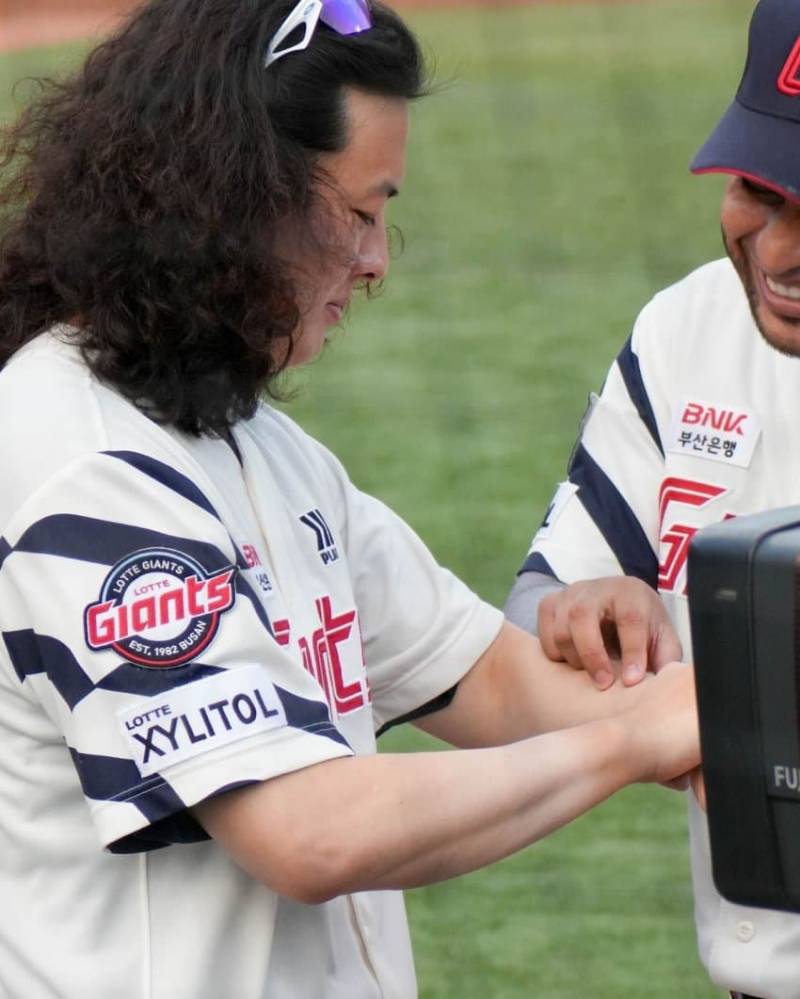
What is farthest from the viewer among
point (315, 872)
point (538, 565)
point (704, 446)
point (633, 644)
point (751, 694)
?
point (538, 565)

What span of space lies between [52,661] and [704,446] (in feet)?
3.27

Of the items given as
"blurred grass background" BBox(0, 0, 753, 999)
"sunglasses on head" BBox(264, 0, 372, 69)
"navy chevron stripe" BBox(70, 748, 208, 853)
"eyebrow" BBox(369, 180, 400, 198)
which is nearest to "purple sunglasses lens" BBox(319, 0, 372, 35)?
"sunglasses on head" BBox(264, 0, 372, 69)

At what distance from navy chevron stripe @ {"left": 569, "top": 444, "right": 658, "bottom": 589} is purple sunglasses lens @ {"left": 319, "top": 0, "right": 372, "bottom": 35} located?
0.74 metres

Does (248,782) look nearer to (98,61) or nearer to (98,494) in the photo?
(98,494)

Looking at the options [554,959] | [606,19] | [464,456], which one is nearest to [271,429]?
[554,959]

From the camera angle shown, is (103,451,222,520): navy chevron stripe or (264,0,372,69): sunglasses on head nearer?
(103,451,222,520): navy chevron stripe

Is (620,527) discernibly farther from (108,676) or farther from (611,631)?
(108,676)

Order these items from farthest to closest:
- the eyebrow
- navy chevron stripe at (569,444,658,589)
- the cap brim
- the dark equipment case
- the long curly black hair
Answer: navy chevron stripe at (569,444,658,589)
the cap brim
the eyebrow
the long curly black hair
the dark equipment case

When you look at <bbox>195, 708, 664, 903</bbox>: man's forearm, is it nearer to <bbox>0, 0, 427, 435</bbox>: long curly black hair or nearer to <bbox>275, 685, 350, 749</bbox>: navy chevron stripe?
<bbox>275, 685, 350, 749</bbox>: navy chevron stripe

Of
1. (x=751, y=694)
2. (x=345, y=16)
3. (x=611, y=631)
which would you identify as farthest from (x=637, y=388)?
(x=751, y=694)

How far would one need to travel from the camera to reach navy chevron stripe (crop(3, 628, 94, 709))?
1.70m

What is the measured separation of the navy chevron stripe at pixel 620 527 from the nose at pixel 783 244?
0.40m

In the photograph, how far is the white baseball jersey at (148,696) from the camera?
1695mm

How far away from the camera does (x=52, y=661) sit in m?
1.71
